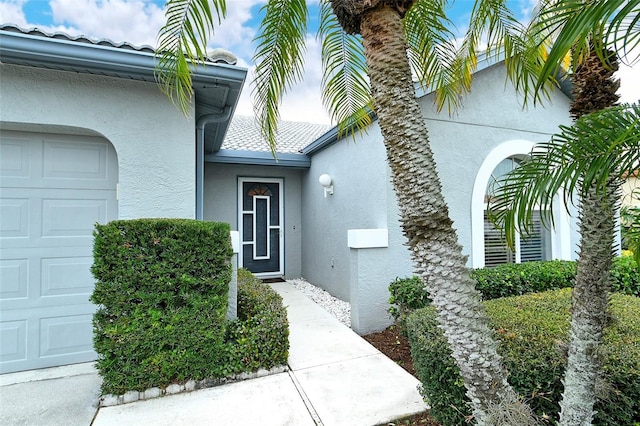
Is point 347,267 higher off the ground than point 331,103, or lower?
lower

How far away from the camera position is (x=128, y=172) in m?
4.67

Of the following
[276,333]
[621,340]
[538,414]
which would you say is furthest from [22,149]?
[621,340]

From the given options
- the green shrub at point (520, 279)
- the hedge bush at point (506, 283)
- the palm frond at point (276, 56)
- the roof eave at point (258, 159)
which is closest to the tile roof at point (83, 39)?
the palm frond at point (276, 56)

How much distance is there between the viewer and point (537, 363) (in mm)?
2684

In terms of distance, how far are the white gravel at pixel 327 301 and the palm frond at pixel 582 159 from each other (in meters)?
4.90

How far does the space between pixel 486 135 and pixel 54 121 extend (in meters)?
8.37

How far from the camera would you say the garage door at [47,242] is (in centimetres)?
443

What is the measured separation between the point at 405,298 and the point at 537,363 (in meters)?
2.77

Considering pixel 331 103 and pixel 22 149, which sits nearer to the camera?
pixel 22 149

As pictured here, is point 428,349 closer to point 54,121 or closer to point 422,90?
point 422,90

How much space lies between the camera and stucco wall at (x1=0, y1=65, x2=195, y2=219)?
4254mm

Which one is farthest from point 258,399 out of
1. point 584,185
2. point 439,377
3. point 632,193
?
point 632,193

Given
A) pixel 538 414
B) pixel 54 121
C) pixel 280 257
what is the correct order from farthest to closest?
pixel 280 257
pixel 54 121
pixel 538 414

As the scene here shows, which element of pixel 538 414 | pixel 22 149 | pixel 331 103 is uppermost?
pixel 331 103
